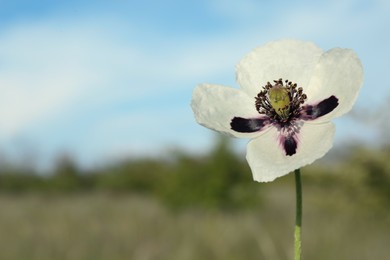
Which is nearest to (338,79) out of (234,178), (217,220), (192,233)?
(192,233)

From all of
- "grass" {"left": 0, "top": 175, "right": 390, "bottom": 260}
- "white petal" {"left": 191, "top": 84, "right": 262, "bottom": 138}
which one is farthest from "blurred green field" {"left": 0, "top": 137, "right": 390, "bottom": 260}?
"white petal" {"left": 191, "top": 84, "right": 262, "bottom": 138}

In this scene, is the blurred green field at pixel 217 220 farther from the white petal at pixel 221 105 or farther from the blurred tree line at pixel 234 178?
A: the white petal at pixel 221 105

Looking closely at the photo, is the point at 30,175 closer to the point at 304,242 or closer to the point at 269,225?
the point at 269,225

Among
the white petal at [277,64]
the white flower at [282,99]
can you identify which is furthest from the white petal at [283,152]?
the white petal at [277,64]

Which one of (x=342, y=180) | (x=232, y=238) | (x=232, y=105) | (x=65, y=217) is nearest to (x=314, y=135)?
(x=232, y=105)

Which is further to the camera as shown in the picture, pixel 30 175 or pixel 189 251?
pixel 30 175

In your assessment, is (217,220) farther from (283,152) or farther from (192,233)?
(283,152)

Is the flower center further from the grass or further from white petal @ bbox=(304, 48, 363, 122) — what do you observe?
the grass
